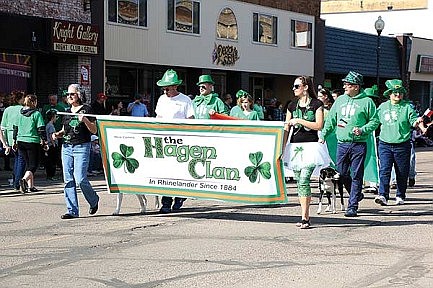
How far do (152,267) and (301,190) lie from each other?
2693 millimetres

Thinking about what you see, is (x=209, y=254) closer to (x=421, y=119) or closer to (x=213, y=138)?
(x=213, y=138)

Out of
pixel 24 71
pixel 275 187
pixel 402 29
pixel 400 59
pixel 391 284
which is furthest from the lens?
pixel 402 29

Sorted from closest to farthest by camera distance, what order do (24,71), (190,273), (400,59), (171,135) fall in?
(190,273)
(171,135)
(24,71)
(400,59)

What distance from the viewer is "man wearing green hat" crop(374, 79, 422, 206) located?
39.8 ft

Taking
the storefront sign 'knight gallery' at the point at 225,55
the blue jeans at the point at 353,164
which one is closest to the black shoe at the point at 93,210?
the blue jeans at the point at 353,164

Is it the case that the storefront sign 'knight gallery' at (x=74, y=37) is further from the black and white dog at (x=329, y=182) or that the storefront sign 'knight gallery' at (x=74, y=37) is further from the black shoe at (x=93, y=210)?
the black and white dog at (x=329, y=182)

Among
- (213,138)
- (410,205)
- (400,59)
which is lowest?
(410,205)

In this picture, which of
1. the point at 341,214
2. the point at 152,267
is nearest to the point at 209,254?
the point at 152,267

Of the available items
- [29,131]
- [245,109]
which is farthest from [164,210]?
[29,131]

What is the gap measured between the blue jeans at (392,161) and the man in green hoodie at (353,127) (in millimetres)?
1422

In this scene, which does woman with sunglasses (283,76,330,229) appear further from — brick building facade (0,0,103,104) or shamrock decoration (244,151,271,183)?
brick building facade (0,0,103,104)

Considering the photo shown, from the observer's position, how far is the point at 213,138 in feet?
32.9

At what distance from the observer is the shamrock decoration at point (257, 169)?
9.66 m

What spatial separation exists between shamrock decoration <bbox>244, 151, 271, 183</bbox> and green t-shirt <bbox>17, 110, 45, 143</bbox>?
5.99 metres
